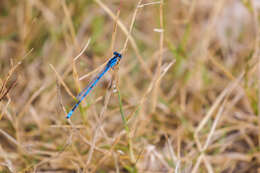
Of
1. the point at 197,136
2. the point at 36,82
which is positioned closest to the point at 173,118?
the point at 197,136

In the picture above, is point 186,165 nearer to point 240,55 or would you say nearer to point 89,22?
point 240,55

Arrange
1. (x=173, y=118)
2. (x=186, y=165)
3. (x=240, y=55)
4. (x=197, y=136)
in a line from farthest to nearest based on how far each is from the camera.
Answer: (x=240, y=55) < (x=173, y=118) < (x=197, y=136) < (x=186, y=165)

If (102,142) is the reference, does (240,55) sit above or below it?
above

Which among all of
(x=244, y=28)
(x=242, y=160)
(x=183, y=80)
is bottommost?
(x=242, y=160)

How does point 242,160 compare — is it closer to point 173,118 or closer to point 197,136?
point 197,136

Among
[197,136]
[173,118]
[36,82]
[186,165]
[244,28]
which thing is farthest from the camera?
[244,28]

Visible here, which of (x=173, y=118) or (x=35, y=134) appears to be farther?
(x=173, y=118)
